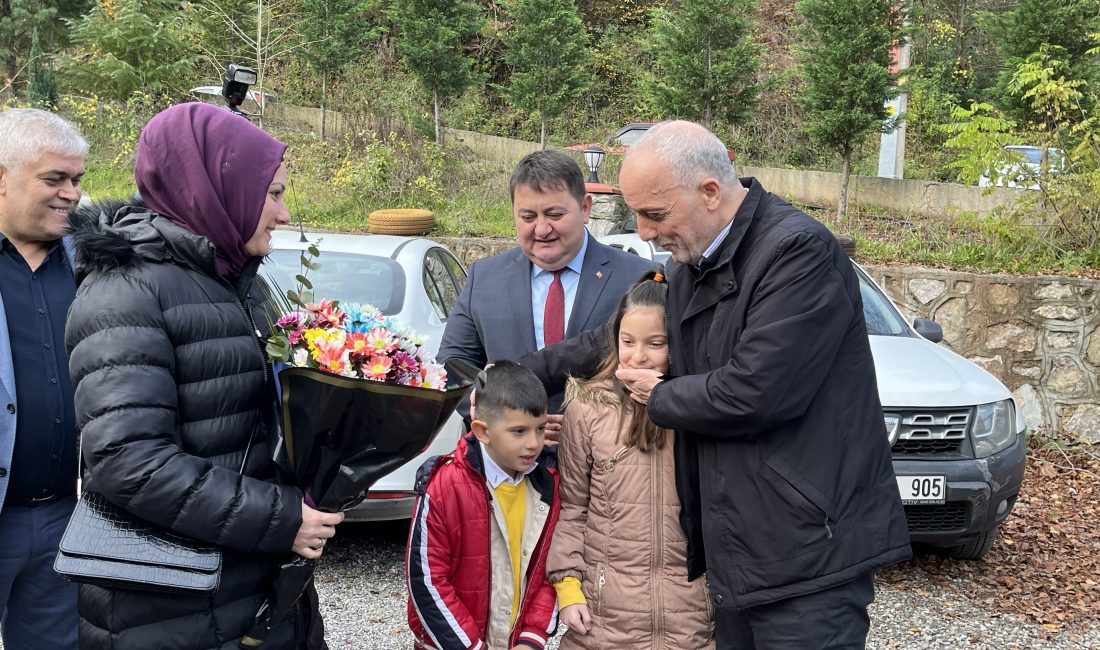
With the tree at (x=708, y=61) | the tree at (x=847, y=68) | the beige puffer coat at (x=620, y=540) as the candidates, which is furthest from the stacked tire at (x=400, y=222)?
the beige puffer coat at (x=620, y=540)

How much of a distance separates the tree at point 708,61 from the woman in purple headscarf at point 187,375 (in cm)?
1303

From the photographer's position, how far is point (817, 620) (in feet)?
8.02

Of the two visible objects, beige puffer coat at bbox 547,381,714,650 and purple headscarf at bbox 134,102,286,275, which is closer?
purple headscarf at bbox 134,102,286,275

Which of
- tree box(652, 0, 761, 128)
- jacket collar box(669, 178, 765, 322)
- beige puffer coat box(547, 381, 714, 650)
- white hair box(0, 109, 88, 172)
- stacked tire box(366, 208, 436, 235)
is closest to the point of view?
jacket collar box(669, 178, 765, 322)

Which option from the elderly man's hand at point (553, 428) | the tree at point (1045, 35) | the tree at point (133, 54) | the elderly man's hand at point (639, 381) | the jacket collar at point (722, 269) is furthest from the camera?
the tree at point (133, 54)

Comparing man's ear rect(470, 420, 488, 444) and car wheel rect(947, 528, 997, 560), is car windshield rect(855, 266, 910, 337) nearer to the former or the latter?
car wheel rect(947, 528, 997, 560)

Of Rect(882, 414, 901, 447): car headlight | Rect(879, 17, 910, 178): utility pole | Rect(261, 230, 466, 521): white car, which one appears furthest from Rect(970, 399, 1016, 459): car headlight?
Rect(879, 17, 910, 178): utility pole

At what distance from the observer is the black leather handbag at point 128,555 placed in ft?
6.43

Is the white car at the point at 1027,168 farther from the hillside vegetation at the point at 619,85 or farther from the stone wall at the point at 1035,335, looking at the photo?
the stone wall at the point at 1035,335

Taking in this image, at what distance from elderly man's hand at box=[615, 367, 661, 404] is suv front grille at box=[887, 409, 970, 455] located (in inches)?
121

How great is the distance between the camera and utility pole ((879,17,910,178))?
41.4 feet

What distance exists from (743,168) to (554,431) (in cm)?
1430

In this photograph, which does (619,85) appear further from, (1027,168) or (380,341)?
(380,341)

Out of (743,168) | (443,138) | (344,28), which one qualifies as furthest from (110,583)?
(344,28)
